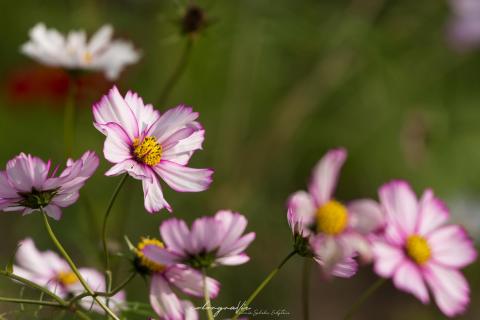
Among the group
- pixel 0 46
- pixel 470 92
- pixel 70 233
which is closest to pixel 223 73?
pixel 0 46

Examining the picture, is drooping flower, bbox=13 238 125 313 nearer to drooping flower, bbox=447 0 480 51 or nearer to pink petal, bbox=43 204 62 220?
pink petal, bbox=43 204 62 220

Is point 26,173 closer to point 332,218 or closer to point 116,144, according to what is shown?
point 116,144

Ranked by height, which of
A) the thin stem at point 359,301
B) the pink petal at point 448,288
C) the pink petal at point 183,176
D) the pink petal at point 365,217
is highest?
the pink petal at point 183,176

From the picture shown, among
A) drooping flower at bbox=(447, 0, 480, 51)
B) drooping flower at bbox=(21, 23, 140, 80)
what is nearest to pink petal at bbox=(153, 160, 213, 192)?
drooping flower at bbox=(21, 23, 140, 80)

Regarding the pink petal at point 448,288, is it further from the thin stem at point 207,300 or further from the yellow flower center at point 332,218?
the thin stem at point 207,300

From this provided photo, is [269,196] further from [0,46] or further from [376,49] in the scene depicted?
[0,46]

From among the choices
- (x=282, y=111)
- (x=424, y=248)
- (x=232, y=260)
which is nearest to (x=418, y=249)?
(x=424, y=248)

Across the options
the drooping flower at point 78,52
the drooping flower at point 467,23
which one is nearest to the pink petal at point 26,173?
the drooping flower at point 78,52
